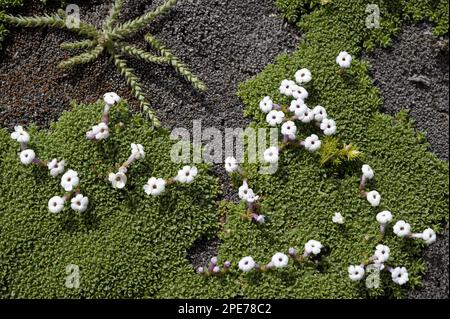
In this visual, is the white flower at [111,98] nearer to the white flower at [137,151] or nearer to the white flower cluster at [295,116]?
the white flower at [137,151]

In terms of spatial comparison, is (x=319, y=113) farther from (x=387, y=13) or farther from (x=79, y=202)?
(x=79, y=202)

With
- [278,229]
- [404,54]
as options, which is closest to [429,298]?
[278,229]

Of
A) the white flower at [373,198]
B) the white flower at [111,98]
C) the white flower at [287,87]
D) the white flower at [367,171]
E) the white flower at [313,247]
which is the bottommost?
the white flower at [313,247]

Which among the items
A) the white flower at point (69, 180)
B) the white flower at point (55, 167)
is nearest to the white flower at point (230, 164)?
the white flower at point (69, 180)

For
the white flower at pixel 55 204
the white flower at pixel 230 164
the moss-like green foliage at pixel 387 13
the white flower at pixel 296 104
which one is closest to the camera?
the white flower at pixel 55 204

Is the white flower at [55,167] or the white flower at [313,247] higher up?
the white flower at [55,167]

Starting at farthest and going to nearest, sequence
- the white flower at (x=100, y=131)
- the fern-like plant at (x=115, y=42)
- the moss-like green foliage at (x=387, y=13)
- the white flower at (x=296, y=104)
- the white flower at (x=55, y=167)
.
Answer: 1. the moss-like green foliage at (x=387, y=13)
2. the fern-like plant at (x=115, y=42)
3. the white flower at (x=296, y=104)
4. the white flower at (x=100, y=131)
5. the white flower at (x=55, y=167)
